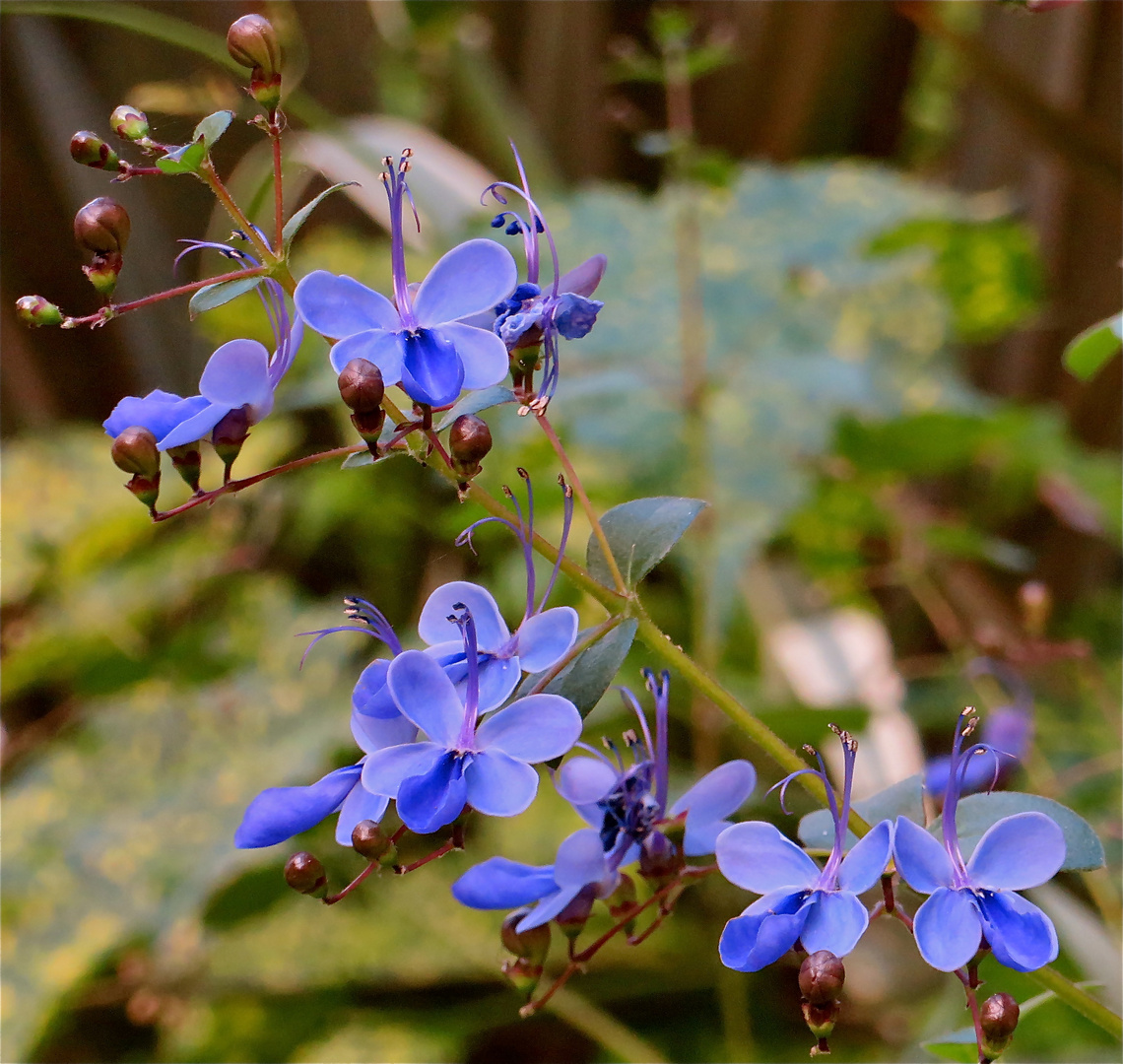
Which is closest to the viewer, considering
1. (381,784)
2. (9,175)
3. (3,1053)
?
(381,784)

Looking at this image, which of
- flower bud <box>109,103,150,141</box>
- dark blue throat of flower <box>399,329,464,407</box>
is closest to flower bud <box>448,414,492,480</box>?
dark blue throat of flower <box>399,329,464,407</box>

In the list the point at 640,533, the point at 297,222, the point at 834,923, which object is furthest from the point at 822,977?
the point at 297,222

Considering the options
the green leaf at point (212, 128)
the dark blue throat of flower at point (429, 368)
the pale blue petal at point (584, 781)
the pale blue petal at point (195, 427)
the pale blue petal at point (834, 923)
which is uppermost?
the green leaf at point (212, 128)

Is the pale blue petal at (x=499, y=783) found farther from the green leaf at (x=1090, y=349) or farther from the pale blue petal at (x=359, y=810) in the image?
the green leaf at (x=1090, y=349)

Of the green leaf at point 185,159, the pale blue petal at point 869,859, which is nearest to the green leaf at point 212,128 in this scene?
the green leaf at point 185,159

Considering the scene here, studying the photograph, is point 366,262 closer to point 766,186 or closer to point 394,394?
point 766,186

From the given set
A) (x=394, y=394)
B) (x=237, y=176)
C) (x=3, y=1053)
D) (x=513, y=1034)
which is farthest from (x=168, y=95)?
(x=513, y=1034)

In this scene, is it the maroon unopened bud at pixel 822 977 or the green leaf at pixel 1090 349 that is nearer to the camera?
the maroon unopened bud at pixel 822 977
